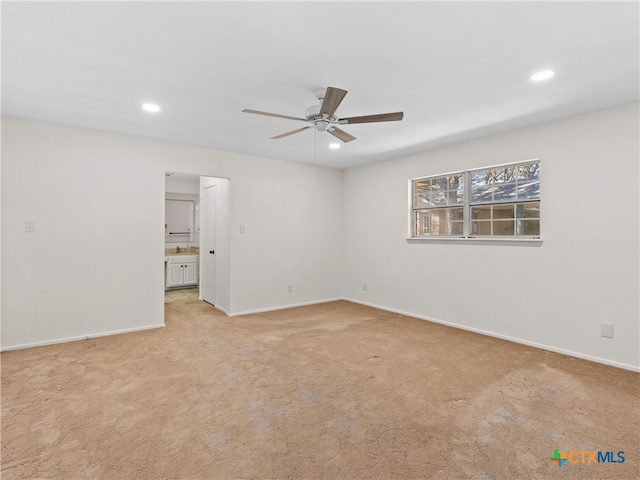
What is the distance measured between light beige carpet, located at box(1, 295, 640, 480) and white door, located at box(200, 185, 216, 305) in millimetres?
2039

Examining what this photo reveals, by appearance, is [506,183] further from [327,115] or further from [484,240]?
[327,115]

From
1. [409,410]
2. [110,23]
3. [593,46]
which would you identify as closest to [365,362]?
[409,410]

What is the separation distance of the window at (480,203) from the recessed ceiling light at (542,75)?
139 cm

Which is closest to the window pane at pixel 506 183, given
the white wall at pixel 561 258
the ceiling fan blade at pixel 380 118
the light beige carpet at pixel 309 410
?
the white wall at pixel 561 258

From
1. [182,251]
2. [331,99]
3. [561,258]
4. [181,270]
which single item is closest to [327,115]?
[331,99]

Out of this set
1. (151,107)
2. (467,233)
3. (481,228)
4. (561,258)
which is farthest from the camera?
(467,233)

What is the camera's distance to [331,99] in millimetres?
2471

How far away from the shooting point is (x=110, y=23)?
75.4 inches

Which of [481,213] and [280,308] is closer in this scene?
[481,213]

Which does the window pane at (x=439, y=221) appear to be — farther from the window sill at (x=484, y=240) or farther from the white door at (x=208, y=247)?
the white door at (x=208, y=247)

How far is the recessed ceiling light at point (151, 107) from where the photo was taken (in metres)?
3.16

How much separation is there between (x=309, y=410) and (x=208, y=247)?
4245mm

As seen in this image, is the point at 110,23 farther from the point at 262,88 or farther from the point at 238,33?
the point at 262,88

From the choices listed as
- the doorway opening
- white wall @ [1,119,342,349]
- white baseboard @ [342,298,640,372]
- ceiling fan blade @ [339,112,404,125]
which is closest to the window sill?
white baseboard @ [342,298,640,372]
